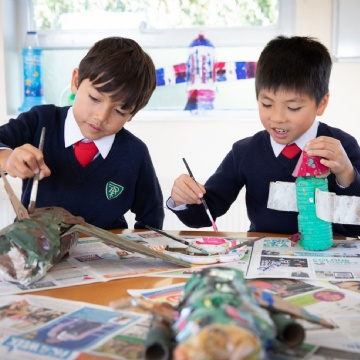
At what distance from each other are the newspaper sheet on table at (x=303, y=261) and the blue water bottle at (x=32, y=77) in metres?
1.67

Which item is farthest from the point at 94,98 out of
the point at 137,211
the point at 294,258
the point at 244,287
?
the point at 244,287

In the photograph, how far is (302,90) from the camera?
1350mm

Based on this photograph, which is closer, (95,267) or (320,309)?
(320,309)

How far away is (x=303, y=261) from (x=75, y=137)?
655mm

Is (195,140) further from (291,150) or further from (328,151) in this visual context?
(328,151)

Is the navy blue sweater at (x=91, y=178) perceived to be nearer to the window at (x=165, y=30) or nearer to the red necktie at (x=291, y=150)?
the red necktie at (x=291, y=150)

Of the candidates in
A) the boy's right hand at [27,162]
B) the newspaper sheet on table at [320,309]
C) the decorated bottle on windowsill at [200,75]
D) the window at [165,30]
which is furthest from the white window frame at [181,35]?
the newspaper sheet on table at [320,309]

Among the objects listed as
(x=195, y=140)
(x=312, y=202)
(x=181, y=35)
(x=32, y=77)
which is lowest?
(x=195, y=140)

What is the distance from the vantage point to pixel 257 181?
1.47 meters

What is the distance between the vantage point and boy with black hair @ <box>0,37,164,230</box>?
1.33 metres

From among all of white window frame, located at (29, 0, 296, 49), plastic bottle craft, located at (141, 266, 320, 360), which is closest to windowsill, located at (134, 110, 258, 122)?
white window frame, located at (29, 0, 296, 49)

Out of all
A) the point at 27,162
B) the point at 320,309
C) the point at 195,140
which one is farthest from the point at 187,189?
the point at 195,140

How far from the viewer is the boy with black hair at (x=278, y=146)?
52.8 inches

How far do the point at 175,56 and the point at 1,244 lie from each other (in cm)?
187
